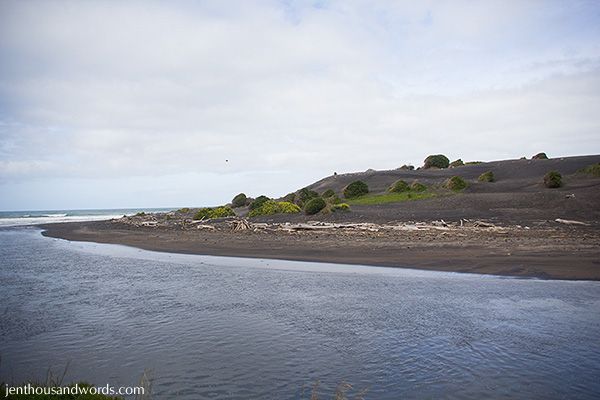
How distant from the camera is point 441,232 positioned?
2791 cm

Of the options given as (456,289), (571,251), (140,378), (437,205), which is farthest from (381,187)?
(140,378)

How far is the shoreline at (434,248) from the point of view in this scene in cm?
1807

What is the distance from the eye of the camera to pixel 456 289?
15.3 meters

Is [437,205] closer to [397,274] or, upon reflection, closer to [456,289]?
[397,274]

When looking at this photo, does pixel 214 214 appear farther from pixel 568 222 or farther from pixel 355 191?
pixel 568 222

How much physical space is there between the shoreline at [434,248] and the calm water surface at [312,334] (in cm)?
160

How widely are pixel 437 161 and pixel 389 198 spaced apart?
28.6m

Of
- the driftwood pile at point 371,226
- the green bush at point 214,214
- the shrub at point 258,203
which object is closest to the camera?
the driftwood pile at point 371,226

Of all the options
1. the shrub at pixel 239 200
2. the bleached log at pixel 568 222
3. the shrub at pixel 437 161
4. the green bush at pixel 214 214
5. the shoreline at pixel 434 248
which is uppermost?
the shrub at pixel 437 161

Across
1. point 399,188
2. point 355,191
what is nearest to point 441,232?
point 399,188

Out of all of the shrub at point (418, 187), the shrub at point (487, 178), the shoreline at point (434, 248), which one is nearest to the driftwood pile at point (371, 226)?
the shoreline at point (434, 248)

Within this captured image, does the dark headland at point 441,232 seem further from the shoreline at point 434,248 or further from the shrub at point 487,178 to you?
the shrub at point 487,178

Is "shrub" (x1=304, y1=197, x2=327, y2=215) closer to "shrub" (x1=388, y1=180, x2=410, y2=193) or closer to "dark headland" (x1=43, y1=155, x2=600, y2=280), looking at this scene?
"dark headland" (x1=43, y1=155, x2=600, y2=280)

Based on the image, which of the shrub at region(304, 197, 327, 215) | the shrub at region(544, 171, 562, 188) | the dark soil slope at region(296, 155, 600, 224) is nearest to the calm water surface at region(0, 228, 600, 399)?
the dark soil slope at region(296, 155, 600, 224)
